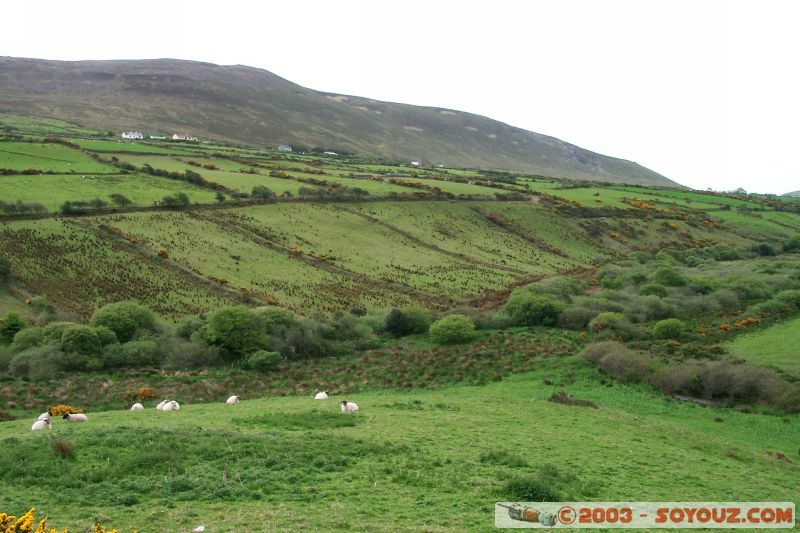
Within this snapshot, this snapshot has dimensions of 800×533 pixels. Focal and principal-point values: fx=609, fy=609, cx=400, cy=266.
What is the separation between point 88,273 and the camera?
55.3 metres

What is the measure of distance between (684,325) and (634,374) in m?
14.2

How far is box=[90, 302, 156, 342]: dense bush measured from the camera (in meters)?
40.8

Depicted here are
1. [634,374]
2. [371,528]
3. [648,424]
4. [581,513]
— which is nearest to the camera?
[371,528]

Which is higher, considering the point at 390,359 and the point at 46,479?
the point at 46,479

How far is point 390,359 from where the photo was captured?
136 feet

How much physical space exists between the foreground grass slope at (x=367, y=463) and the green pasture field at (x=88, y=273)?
26867 mm

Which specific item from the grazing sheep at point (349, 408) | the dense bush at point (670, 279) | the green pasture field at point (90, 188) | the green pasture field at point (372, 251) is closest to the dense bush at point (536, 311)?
the green pasture field at point (372, 251)

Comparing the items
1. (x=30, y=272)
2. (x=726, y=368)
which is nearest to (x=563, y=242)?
(x=726, y=368)

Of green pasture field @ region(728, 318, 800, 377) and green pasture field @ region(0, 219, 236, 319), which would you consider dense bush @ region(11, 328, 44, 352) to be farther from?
green pasture field @ region(728, 318, 800, 377)

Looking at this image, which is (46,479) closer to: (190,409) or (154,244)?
(190,409)

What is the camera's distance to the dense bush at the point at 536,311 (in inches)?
1917

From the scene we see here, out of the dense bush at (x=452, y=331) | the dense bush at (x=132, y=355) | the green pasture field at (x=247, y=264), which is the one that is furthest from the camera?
the green pasture field at (x=247, y=264)

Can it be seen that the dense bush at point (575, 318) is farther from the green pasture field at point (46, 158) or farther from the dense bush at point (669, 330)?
the green pasture field at point (46, 158)

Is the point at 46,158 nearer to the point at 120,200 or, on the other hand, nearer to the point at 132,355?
the point at 120,200
